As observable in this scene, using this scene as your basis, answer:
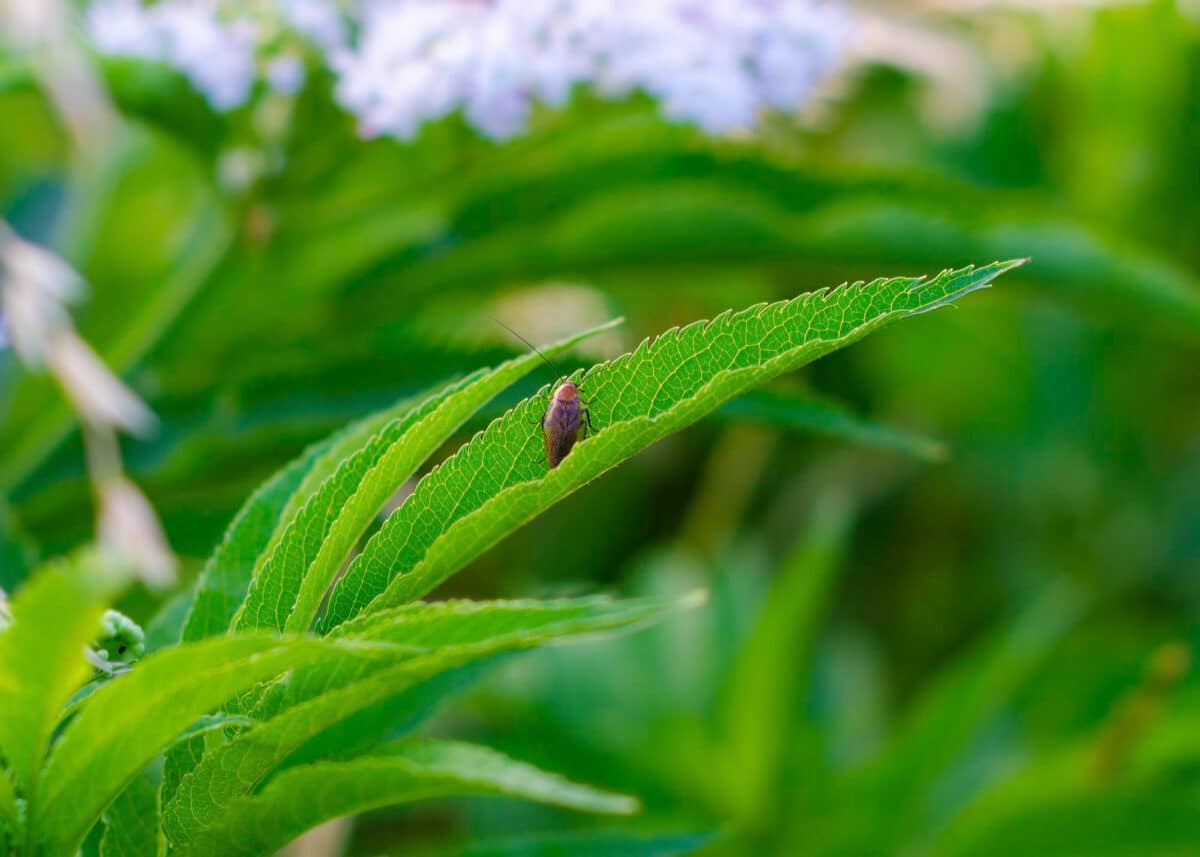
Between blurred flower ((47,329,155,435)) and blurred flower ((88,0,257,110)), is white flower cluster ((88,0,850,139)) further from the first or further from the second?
blurred flower ((47,329,155,435))

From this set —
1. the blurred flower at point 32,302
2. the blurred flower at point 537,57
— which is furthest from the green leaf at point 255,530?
the blurred flower at point 537,57

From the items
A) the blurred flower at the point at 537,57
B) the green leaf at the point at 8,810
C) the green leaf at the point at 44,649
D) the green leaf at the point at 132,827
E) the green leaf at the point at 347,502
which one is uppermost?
the blurred flower at the point at 537,57

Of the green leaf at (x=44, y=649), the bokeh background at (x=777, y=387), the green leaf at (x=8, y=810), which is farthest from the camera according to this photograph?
the bokeh background at (x=777, y=387)

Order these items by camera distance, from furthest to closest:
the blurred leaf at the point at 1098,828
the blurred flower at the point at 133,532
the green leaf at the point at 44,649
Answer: the blurred leaf at the point at 1098,828 → the blurred flower at the point at 133,532 → the green leaf at the point at 44,649

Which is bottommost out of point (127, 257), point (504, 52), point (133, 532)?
point (133, 532)

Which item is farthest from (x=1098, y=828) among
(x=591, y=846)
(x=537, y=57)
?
(x=537, y=57)

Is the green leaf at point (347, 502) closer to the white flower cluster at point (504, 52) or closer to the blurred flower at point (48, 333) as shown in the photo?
the blurred flower at point (48, 333)

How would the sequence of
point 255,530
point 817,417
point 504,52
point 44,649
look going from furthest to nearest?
point 504,52 < point 817,417 < point 255,530 < point 44,649

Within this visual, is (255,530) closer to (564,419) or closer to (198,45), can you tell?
(564,419)
